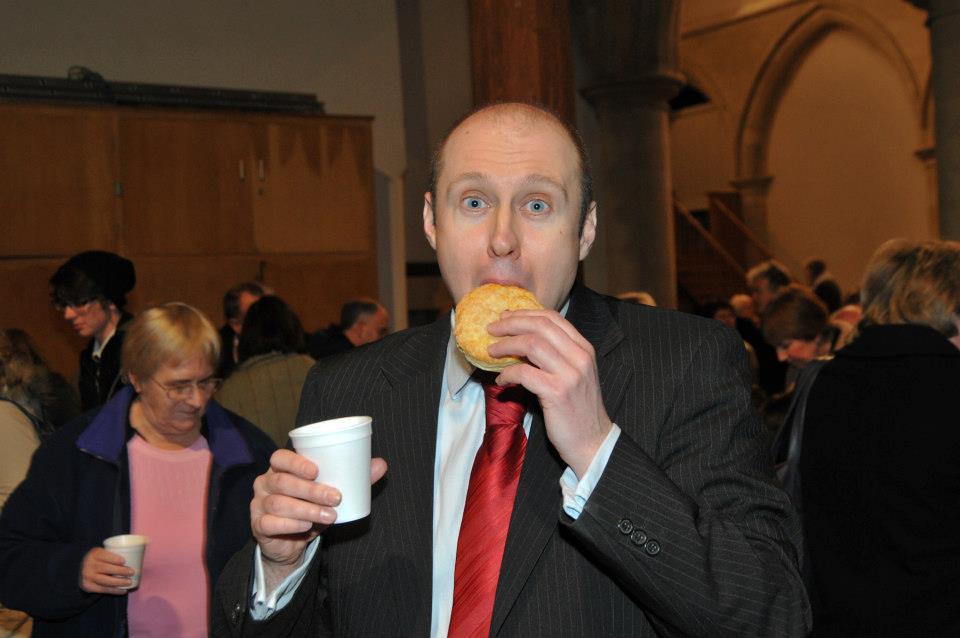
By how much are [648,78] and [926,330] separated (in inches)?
344

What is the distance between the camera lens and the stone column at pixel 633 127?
11.5 meters

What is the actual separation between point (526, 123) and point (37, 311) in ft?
24.6

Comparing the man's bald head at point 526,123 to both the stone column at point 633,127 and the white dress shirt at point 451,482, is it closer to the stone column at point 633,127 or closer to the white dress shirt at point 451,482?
the white dress shirt at point 451,482

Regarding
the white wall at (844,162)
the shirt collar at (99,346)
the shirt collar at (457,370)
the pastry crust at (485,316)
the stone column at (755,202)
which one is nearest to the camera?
the pastry crust at (485,316)

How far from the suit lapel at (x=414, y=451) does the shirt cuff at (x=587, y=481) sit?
32cm

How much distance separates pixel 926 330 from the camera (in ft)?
10.6

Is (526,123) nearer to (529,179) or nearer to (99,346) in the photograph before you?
(529,179)

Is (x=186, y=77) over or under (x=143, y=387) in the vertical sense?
over

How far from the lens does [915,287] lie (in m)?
3.38

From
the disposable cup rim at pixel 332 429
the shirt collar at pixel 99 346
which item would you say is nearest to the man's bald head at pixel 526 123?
the disposable cup rim at pixel 332 429

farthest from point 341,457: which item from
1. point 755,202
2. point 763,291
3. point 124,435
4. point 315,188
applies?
point 755,202

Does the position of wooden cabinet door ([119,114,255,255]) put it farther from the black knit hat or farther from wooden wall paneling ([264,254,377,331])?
the black knit hat

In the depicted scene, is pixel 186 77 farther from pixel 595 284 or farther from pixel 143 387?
pixel 143 387

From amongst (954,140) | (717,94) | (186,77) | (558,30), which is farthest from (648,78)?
(717,94)
